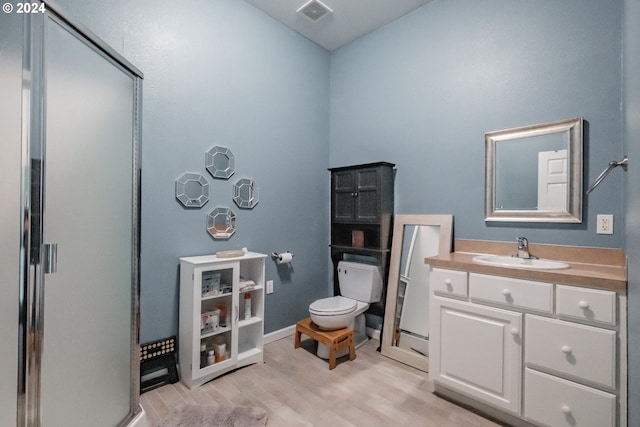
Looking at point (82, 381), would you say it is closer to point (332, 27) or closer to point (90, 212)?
point (90, 212)

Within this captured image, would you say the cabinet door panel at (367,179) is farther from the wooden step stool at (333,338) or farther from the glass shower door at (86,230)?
the glass shower door at (86,230)

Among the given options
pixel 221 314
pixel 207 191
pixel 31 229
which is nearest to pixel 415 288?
pixel 221 314

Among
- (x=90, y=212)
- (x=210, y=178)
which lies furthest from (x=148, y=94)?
(x=90, y=212)

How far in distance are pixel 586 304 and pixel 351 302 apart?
4.94ft

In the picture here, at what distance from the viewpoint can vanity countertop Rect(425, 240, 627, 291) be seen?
1336 millimetres

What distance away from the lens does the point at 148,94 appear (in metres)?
1.95

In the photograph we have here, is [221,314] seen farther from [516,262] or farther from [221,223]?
[516,262]

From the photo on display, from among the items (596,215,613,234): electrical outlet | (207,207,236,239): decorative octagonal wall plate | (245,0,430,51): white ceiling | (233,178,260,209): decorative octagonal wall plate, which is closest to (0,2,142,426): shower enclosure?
(207,207,236,239): decorative octagonal wall plate

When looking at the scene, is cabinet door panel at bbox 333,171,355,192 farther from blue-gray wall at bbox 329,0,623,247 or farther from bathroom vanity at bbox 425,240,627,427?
bathroom vanity at bbox 425,240,627,427

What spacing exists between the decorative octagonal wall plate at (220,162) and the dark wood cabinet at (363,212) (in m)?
1.00

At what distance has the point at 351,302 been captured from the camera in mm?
2461

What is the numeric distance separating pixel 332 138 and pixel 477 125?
4.67 ft

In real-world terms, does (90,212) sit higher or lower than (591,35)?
lower

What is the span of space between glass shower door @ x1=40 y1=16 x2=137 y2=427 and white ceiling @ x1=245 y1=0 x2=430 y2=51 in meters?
1.67
